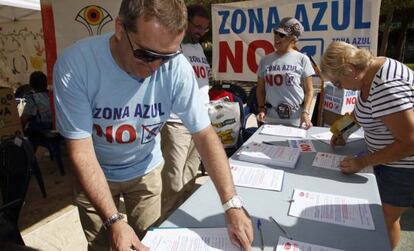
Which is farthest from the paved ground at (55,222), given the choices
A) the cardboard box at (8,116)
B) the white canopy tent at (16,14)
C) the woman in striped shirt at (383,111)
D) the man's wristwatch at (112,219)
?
the white canopy tent at (16,14)

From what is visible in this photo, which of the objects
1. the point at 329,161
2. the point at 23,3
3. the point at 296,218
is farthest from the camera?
the point at 23,3

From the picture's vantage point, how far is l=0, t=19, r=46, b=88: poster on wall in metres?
6.99

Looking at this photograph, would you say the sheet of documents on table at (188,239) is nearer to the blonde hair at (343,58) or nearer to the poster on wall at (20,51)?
the blonde hair at (343,58)

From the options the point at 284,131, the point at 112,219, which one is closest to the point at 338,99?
the point at 284,131

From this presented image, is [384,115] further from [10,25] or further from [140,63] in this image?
[10,25]

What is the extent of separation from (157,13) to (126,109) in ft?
1.40

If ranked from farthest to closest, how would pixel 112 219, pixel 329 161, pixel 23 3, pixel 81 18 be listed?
pixel 23 3, pixel 81 18, pixel 329 161, pixel 112 219

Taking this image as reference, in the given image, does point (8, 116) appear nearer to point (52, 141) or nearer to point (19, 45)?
point (52, 141)

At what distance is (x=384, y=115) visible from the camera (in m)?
1.40

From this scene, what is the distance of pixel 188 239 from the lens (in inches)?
43.4

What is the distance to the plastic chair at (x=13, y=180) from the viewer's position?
1716 mm

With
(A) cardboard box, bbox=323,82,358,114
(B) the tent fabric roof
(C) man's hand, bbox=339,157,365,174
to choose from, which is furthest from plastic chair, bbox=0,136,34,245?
(B) the tent fabric roof

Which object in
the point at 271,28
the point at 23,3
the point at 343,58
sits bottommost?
the point at 343,58

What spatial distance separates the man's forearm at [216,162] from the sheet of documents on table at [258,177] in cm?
29
